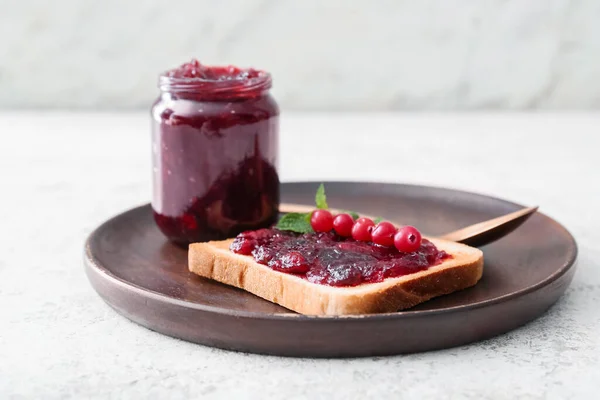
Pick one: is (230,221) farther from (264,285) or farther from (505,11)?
(505,11)

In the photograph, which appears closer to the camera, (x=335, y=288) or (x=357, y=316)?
(x=357, y=316)

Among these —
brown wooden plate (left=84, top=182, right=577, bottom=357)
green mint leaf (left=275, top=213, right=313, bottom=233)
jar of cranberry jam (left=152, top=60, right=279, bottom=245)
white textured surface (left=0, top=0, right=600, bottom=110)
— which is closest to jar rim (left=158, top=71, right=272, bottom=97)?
jar of cranberry jam (left=152, top=60, right=279, bottom=245)

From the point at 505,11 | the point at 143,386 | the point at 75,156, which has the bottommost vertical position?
the point at 75,156

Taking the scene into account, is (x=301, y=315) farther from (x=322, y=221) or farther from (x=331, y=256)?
(x=322, y=221)

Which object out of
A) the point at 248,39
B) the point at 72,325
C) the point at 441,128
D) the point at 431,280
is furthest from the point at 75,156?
the point at 431,280

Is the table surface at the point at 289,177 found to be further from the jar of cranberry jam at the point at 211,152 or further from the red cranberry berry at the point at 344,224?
the red cranberry berry at the point at 344,224

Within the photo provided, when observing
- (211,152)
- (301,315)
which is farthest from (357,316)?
(211,152)

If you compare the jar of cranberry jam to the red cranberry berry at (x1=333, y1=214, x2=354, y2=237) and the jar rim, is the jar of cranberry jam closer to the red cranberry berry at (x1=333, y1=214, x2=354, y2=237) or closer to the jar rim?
the jar rim
